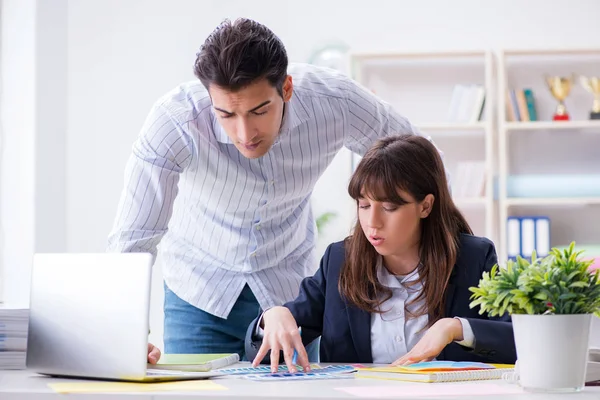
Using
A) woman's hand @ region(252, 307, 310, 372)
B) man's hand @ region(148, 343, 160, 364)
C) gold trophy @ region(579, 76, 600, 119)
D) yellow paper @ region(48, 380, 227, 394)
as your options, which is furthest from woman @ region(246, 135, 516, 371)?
gold trophy @ region(579, 76, 600, 119)

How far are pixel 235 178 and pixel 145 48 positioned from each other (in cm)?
318

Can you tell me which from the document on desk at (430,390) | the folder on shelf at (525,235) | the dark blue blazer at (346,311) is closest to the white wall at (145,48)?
the folder on shelf at (525,235)

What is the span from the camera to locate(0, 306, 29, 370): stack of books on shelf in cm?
153

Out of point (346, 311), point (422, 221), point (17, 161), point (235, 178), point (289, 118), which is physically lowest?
point (346, 311)

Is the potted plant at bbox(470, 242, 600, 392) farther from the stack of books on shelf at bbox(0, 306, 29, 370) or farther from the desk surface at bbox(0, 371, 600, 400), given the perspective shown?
the stack of books on shelf at bbox(0, 306, 29, 370)

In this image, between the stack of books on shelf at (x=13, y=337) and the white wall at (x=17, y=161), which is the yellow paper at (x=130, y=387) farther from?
the white wall at (x=17, y=161)

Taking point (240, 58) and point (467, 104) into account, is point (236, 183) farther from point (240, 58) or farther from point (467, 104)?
point (467, 104)

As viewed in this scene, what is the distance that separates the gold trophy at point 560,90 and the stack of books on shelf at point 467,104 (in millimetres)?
367

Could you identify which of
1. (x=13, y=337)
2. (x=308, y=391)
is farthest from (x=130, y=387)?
(x=13, y=337)

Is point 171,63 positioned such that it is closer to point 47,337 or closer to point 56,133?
point 56,133

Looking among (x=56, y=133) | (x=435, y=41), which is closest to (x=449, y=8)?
(x=435, y=41)

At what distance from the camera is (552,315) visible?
1.20 meters

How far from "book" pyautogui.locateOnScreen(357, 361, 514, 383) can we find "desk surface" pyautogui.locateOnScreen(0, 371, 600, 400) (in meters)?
0.02

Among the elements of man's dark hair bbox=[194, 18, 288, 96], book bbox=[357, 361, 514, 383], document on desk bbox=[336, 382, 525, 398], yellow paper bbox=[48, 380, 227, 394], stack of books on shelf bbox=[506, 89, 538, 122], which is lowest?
yellow paper bbox=[48, 380, 227, 394]
